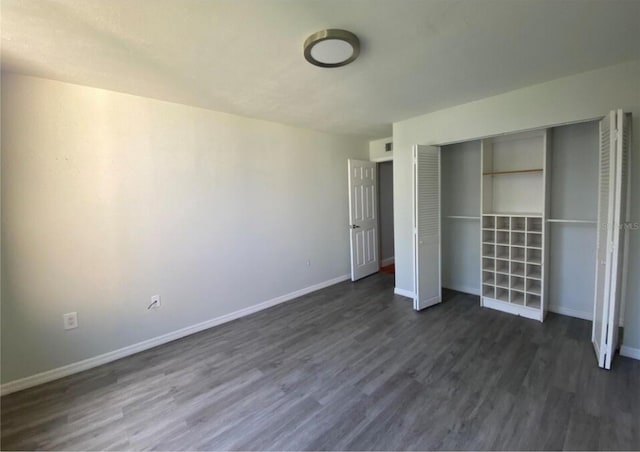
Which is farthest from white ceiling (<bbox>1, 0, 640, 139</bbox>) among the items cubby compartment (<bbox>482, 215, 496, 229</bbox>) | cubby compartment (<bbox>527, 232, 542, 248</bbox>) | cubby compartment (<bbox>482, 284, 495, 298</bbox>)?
cubby compartment (<bbox>482, 284, 495, 298</bbox>)

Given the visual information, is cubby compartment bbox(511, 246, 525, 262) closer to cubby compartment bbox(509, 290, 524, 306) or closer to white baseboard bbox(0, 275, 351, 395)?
cubby compartment bbox(509, 290, 524, 306)

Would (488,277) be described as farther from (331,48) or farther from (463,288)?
(331,48)

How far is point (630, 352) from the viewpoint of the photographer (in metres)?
2.38

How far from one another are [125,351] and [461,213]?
14.2ft

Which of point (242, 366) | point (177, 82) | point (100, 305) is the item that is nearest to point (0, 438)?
point (100, 305)

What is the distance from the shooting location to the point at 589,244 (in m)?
3.07

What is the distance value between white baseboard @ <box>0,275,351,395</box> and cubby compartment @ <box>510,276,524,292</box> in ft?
9.21

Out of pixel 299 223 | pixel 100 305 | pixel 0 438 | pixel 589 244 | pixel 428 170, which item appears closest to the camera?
pixel 0 438

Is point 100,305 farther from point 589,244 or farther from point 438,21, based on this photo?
point 589,244

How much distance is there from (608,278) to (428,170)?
1.92 m

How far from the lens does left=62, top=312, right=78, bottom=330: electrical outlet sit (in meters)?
2.43

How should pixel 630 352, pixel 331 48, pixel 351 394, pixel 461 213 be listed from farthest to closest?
pixel 461 213
pixel 630 352
pixel 351 394
pixel 331 48

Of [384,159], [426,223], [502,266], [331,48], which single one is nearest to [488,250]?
[502,266]

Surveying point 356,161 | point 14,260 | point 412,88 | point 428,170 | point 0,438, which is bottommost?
point 0,438
